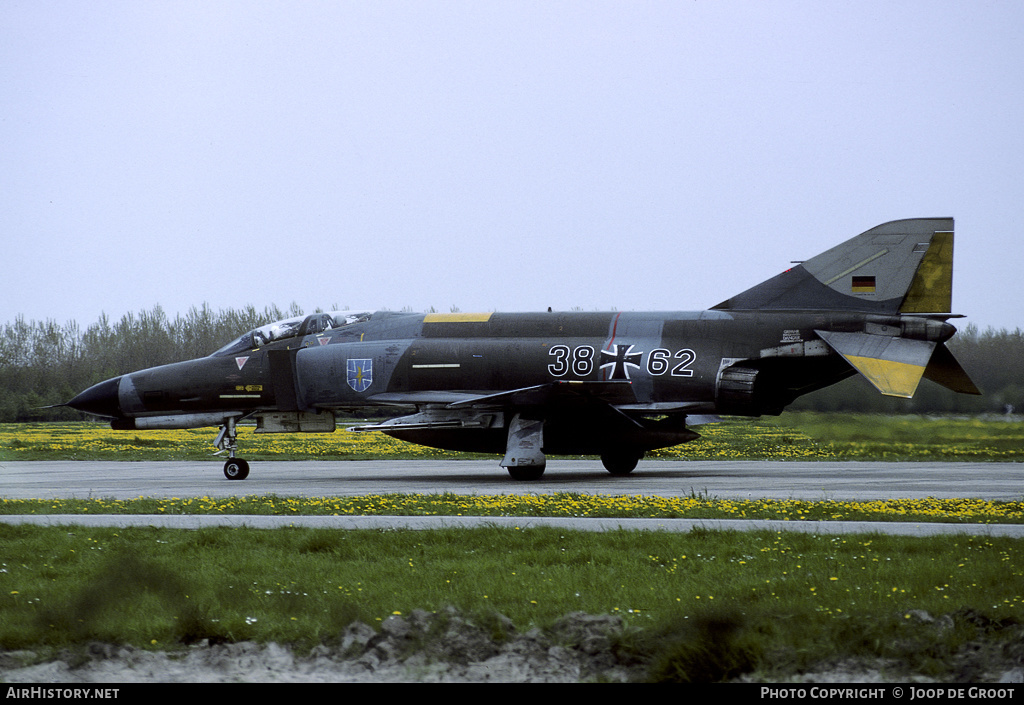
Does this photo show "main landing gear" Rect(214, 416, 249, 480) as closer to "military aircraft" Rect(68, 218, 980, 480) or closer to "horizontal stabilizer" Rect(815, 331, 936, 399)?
"military aircraft" Rect(68, 218, 980, 480)

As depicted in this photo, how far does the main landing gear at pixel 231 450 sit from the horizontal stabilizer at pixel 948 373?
47.2 ft

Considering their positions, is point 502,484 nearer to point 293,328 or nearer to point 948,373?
point 293,328

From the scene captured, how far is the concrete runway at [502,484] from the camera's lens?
11.2 metres

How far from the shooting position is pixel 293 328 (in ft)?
70.9

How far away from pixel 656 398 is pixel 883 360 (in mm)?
4459

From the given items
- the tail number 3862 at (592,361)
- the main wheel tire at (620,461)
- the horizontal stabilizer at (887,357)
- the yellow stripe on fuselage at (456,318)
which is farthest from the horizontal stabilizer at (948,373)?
the yellow stripe on fuselage at (456,318)

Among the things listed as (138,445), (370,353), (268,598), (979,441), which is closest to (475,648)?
(268,598)

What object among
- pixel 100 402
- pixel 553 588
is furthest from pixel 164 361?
pixel 553 588

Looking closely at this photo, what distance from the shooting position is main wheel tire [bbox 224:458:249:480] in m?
20.2

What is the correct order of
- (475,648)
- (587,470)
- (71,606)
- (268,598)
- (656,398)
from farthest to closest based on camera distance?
(587,470) → (656,398) → (268,598) → (71,606) → (475,648)

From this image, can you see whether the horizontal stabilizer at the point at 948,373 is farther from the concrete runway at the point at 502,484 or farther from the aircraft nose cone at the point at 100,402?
the aircraft nose cone at the point at 100,402

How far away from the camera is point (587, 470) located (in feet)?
75.5

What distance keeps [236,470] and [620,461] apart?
8399mm

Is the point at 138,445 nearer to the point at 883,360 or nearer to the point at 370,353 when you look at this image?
the point at 370,353
